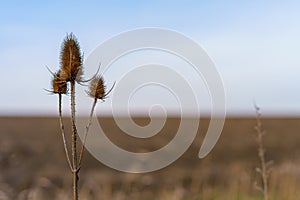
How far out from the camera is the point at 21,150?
23.5 metres

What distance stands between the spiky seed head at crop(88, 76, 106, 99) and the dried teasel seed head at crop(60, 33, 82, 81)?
0.06 m

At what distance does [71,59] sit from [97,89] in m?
0.14

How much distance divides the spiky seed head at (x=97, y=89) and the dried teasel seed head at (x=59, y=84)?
0.34ft

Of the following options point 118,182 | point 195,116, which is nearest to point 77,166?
point 195,116

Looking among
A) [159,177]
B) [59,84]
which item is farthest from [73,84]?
[159,177]

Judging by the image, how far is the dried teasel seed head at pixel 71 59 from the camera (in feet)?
7.79

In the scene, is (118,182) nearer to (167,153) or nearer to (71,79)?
(167,153)

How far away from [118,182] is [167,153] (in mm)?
1380

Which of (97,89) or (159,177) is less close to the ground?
(97,89)

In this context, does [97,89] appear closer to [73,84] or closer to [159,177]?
[73,84]

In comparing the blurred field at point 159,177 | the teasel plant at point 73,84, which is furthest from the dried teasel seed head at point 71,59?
the blurred field at point 159,177

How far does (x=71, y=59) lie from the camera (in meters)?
2.39

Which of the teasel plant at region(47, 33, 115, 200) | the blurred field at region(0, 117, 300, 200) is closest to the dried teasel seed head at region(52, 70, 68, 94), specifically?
the teasel plant at region(47, 33, 115, 200)

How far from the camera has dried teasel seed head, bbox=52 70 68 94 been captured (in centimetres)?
243
